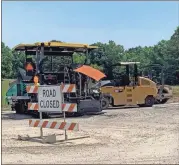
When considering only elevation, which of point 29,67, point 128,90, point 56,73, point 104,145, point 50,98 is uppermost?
point 29,67

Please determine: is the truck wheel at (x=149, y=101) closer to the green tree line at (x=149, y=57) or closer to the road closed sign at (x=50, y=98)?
the road closed sign at (x=50, y=98)

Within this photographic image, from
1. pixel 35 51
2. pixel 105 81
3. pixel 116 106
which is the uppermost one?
pixel 35 51

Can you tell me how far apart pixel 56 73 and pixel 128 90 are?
19.2 ft

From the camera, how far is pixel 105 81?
23.4 metres

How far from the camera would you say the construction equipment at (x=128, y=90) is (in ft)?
75.1

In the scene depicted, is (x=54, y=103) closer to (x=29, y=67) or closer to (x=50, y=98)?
(x=50, y=98)

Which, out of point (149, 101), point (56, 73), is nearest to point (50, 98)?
point (56, 73)

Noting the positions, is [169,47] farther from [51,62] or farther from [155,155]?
[155,155]

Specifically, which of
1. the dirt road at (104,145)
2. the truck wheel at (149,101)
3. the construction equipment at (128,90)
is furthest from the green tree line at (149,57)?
the dirt road at (104,145)

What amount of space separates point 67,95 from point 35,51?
2675 mm

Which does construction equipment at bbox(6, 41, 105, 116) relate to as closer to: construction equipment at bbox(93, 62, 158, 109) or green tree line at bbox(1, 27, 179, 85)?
construction equipment at bbox(93, 62, 158, 109)

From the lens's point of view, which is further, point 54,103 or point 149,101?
point 149,101

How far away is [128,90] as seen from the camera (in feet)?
75.7

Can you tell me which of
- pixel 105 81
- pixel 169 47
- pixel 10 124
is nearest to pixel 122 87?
pixel 105 81
